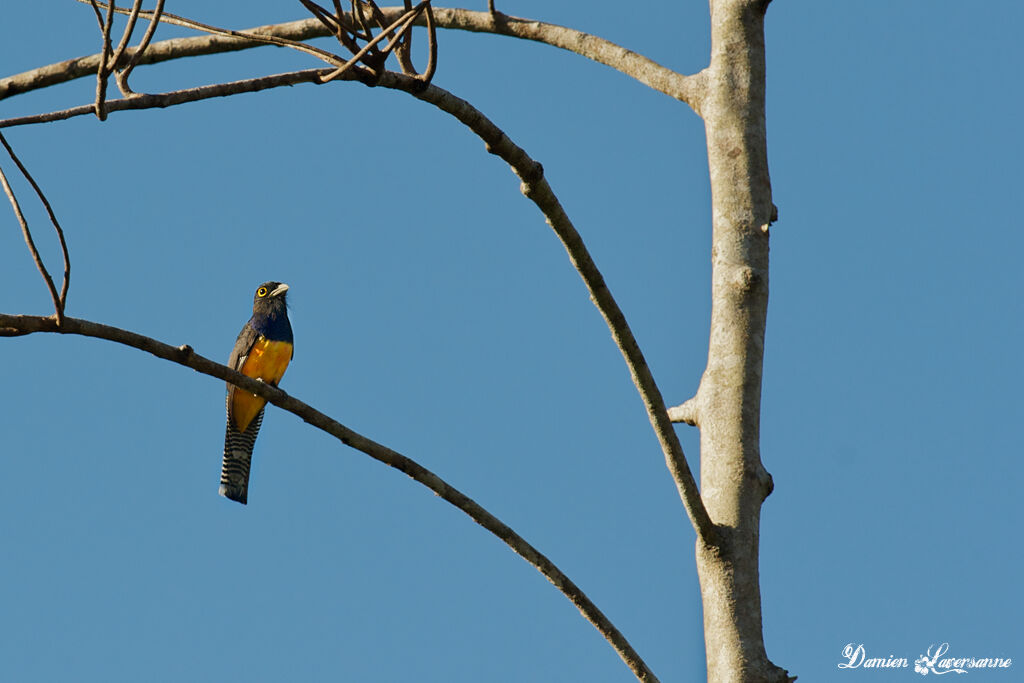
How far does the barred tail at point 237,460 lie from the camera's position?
905 centimetres

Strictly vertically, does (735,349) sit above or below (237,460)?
below

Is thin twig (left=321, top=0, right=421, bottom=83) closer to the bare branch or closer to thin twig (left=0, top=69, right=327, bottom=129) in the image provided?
thin twig (left=0, top=69, right=327, bottom=129)

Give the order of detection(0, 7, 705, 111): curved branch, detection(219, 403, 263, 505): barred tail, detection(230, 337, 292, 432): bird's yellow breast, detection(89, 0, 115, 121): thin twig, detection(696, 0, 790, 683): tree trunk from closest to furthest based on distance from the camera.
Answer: detection(89, 0, 115, 121): thin twig < detection(696, 0, 790, 683): tree trunk < detection(0, 7, 705, 111): curved branch < detection(230, 337, 292, 432): bird's yellow breast < detection(219, 403, 263, 505): barred tail

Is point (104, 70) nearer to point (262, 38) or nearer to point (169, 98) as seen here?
point (169, 98)

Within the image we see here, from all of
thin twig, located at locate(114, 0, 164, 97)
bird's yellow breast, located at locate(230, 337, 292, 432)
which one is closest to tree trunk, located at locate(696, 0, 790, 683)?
thin twig, located at locate(114, 0, 164, 97)

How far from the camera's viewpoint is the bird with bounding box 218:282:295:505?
29.3 feet

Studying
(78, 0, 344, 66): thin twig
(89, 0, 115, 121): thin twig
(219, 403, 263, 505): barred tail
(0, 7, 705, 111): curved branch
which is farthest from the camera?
(219, 403, 263, 505): barred tail

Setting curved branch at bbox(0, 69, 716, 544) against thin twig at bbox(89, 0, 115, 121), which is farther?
curved branch at bbox(0, 69, 716, 544)

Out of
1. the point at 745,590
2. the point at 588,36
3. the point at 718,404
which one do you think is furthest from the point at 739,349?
the point at 588,36

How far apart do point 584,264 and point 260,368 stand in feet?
19.2

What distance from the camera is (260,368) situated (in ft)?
29.3

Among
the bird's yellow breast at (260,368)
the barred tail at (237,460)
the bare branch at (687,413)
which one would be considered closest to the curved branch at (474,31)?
the bare branch at (687,413)

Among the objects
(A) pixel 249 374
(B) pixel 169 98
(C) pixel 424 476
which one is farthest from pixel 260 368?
(B) pixel 169 98

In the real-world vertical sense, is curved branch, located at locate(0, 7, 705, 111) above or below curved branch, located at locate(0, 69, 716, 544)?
above
